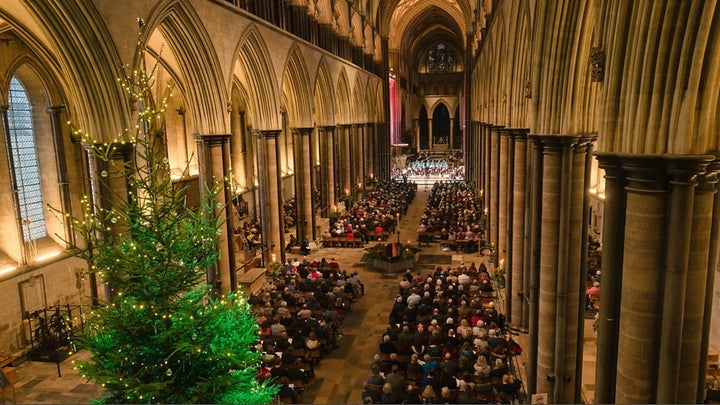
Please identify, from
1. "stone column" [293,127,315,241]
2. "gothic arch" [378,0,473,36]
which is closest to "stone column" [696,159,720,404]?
"stone column" [293,127,315,241]

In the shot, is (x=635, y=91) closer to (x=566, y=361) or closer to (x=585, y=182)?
(x=585, y=182)

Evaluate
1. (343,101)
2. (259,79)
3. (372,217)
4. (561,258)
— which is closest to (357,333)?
(561,258)

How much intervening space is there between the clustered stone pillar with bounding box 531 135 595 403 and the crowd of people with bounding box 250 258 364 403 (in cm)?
491

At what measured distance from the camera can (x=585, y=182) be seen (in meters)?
9.29

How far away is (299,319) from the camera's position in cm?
1358

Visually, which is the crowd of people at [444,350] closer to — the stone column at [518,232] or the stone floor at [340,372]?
the stone column at [518,232]

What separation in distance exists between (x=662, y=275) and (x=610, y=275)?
825 mm

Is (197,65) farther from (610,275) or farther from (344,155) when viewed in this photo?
(344,155)

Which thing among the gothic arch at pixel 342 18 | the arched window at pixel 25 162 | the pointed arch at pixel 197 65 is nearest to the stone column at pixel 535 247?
the pointed arch at pixel 197 65

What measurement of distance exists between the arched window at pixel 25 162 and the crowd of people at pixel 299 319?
6534mm

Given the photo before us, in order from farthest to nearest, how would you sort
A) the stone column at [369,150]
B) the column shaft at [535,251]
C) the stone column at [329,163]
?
the stone column at [369,150]
the stone column at [329,163]
the column shaft at [535,251]

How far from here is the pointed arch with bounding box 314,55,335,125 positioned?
89.1ft

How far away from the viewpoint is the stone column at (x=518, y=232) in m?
13.5

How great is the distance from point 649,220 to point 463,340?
7.21 metres
